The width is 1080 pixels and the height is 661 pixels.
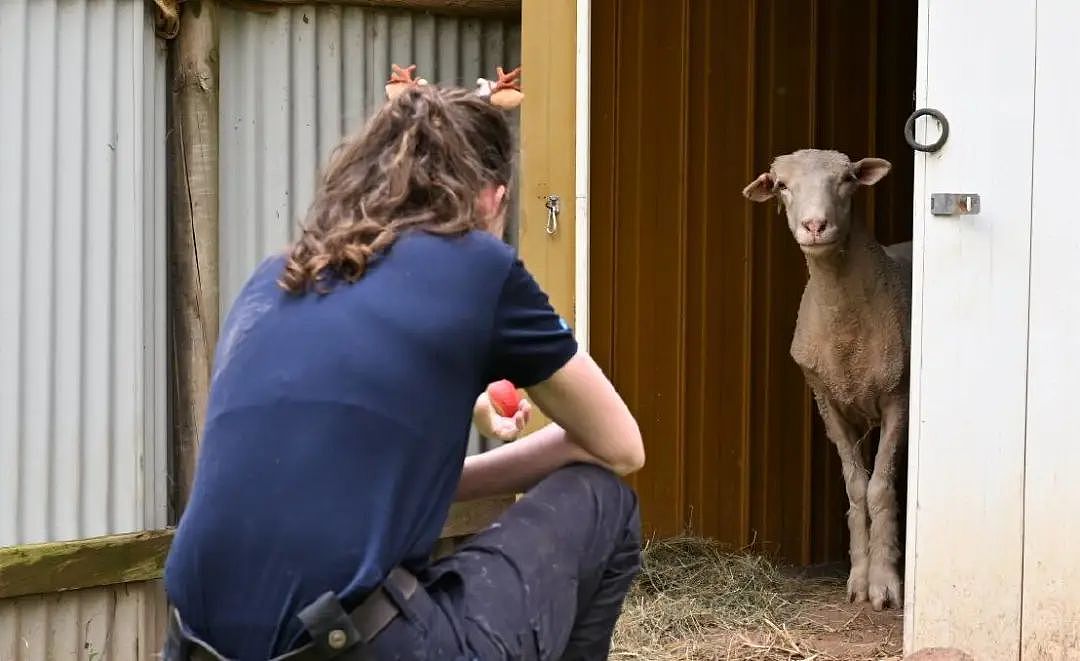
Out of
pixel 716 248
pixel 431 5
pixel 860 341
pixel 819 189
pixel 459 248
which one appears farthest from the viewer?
pixel 716 248

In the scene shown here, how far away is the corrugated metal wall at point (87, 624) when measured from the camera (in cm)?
561

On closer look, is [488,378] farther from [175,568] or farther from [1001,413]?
[1001,413]

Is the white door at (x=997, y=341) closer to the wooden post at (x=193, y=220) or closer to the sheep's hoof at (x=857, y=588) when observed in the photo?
the sheep's hoof at (x=857, y=588)

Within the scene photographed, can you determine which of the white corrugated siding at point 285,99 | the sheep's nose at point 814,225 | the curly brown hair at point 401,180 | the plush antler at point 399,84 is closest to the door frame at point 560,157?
the white corrugated siding at point 285,99

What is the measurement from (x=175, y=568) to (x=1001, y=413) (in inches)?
101

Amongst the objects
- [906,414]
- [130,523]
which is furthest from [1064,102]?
[130,523]

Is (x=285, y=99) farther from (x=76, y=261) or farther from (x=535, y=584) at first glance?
(x=535, y=584)

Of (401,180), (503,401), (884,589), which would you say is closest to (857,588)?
(884,589)

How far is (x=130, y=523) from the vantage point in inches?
228

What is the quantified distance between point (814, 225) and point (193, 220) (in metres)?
2.58

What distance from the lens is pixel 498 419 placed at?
3.10 metres

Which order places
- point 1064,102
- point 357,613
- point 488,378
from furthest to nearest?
point 1064,102 → point 488,378 → point 357,613

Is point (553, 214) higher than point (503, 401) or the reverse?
higher

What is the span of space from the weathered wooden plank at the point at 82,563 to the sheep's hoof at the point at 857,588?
2.85 meters
